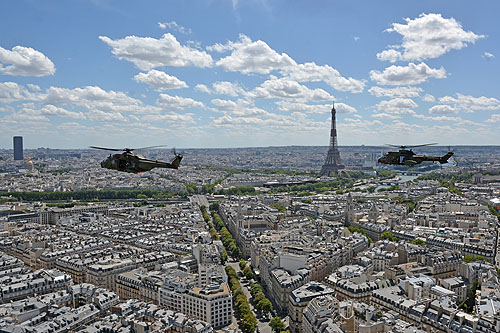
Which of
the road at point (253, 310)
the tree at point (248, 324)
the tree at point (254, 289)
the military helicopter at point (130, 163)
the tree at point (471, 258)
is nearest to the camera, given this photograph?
the military helicopter at point (130, 163)

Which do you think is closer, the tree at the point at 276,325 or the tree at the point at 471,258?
the tree at the point at 276,325

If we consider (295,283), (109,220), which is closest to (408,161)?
(295,283)

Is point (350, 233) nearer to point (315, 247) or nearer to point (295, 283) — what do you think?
point (315, 247)

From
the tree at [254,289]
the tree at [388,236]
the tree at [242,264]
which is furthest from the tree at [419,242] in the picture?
the tree at [254,289]

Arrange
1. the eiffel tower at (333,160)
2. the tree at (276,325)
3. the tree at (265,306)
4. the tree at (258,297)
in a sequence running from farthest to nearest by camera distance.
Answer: the eiffel tower at (333,160) → the tree at (258,297) → the tree at (265,306) → the tree at (276,325)

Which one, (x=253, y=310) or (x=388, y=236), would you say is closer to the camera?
(x=253, y=310)

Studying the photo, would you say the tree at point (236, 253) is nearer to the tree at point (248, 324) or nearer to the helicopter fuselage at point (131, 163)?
the tree at point (248, 324)

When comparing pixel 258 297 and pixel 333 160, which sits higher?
pixel 333 160

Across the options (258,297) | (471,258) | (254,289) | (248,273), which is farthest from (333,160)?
(258,297)

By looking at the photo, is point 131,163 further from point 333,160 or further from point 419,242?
point 333,160

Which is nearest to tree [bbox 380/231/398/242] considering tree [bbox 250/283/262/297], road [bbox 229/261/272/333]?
road [bbox 229/261/272/333]

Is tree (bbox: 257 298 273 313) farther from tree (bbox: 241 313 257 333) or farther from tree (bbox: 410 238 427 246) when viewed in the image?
tree (bbox: 410 238 427 246)
